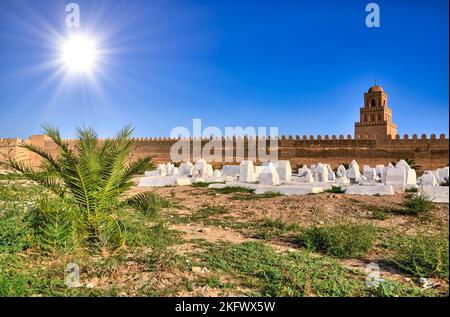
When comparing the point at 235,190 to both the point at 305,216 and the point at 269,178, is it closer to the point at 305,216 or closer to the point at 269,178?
the point at 269,178

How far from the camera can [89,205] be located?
3.59m

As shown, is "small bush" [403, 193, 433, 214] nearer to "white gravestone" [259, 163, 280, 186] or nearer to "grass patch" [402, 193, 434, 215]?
"grass patch" [402, 193, 434, 215]

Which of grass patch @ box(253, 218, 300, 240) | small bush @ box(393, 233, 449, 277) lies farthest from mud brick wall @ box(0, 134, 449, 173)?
small bush @ box(393, 233, 449, 277)

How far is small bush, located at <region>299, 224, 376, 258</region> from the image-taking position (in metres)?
3.62

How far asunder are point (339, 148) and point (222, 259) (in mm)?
28343

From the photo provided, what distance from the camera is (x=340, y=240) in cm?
371

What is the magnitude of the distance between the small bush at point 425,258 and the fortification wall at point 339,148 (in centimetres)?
2488

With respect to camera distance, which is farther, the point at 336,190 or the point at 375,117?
the point at 375,117

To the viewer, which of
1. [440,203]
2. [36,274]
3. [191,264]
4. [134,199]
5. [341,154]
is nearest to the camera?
[36,274]

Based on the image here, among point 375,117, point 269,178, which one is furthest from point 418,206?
point 375,117

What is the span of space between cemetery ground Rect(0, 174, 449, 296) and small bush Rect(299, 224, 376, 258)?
0.01m

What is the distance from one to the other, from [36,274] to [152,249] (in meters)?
1.13
